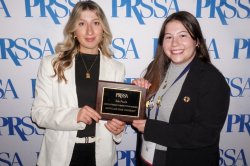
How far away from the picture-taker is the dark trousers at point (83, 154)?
2012 mm

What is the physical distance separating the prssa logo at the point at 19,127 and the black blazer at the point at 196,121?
4.63 feet

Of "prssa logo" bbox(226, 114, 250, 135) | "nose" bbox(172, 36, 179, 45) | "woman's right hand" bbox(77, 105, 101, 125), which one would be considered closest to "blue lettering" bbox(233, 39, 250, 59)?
"prssa logo" bbox(226, 114, 250, 135)

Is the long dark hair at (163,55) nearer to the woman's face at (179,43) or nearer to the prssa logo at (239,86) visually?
the woman's face at (179,43)

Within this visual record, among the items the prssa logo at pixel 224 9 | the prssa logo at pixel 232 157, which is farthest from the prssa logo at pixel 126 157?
the prssa logo at pixel 224 9

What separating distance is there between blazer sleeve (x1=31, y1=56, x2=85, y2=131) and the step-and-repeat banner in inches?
22.0

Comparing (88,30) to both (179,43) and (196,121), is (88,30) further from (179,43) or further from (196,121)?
(196,121)

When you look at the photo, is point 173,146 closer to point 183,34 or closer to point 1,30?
point 183,34

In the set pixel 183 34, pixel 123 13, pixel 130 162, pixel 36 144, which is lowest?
pixel 130 162

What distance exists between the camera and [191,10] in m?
2.52

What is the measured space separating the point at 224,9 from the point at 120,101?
1502 millimetres

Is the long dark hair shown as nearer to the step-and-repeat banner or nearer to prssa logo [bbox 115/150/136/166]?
the step-and-repeat banner

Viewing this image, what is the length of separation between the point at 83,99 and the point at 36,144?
1077mm

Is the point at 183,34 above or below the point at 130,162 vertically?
above

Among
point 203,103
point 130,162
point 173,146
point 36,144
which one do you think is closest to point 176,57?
point 203,103
